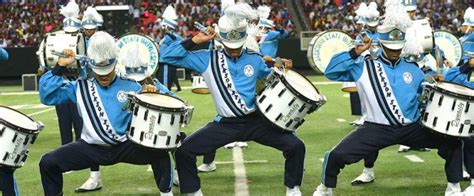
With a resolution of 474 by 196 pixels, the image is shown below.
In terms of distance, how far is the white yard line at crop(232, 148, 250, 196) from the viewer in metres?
7.68

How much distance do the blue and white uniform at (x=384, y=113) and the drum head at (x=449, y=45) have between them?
3808 millimetres

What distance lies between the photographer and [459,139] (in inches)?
273

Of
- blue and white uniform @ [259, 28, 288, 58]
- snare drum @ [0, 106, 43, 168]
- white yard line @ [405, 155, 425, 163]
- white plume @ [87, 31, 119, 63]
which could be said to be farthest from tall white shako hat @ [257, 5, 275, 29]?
snare drum @ [0, 106, 43, 168]

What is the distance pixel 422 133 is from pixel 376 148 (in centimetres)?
40

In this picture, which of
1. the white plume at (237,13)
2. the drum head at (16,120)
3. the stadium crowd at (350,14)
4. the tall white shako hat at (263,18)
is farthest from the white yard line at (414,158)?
the stadium crowd at (350,14)

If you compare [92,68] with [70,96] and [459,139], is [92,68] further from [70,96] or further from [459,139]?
[459,139]

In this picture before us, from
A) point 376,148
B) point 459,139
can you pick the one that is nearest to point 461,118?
point 459,139

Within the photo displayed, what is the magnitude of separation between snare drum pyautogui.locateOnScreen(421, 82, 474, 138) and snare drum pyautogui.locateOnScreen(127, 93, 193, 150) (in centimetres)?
197

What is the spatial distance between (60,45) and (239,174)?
2.20 meters

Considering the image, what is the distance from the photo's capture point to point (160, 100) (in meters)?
6.62

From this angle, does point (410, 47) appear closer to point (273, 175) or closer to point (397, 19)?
point (397, 19)

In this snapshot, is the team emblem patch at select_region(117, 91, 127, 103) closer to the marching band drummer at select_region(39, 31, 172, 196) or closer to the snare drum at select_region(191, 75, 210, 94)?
the marching band drummer at select_region(39, 31, 172, 196)

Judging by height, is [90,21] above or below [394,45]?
below

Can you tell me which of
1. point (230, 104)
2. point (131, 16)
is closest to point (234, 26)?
point (230, 104)
